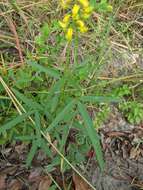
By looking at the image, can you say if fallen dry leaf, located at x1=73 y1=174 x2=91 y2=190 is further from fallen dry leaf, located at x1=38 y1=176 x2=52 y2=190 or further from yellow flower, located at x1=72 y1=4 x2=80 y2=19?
yellow flower, located at x1=72 y1=4 x2=80 y2=19

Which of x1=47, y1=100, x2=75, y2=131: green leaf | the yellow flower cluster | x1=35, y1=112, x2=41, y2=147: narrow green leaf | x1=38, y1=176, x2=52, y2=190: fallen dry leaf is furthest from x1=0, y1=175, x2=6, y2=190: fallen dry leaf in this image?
the yellow flower cluster

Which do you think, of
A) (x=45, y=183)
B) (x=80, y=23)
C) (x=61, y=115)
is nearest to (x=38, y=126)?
(x=61, y=115)

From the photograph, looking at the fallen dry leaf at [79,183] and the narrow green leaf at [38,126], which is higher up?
the narrow green leaf at [38,126]

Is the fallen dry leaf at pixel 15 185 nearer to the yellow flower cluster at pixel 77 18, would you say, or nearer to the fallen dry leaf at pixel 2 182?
the fallen dry leaf at pixel 2 182

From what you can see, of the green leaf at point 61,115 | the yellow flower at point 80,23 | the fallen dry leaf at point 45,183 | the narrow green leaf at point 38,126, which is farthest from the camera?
the fallen dry leaf at point 45,183

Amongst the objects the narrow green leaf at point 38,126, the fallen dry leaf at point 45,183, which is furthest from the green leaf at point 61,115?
the fallen dry leaf at point 45,183

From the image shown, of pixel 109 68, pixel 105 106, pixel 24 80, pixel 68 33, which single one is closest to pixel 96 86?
pixel 105 106

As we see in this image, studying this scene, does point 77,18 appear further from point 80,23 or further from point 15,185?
point 15,185
